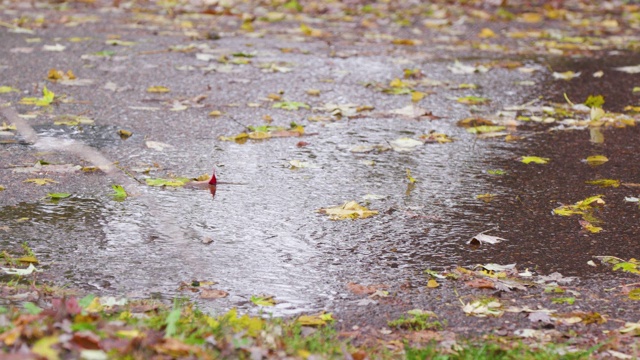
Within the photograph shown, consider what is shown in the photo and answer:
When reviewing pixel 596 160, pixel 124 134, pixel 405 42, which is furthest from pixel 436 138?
pixel 405 42

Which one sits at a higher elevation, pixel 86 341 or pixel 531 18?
pixel 86 341

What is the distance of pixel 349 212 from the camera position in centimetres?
395

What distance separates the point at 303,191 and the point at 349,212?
376 millimetres

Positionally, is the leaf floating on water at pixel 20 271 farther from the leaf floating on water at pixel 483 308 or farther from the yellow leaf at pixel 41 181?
the leaf floating on water at pixel 483 308

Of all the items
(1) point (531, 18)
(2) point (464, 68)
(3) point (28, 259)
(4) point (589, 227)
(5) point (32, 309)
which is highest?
(5) point (32, 309)

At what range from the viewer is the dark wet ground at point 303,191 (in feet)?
10.9

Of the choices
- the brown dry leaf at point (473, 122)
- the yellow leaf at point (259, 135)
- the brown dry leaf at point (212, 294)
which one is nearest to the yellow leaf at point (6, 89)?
the yellow leaf at point (259, 135)

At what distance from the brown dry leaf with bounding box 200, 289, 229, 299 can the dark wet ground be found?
66mm

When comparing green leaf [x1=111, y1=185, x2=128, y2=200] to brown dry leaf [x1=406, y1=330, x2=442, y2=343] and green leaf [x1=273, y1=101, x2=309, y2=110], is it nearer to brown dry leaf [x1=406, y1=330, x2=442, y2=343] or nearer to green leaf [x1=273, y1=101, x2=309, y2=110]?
brown dry leaf [x1=406, y1=330, x2=442, y2=343]

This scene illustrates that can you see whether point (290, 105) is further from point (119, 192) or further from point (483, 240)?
point (483, 240)

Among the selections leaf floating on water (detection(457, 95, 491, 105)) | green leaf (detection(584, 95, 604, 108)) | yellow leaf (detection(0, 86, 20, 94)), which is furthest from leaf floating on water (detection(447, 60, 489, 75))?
yellow leaf (detection(0, 86, 20, 94))

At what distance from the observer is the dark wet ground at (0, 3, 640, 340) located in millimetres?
3316

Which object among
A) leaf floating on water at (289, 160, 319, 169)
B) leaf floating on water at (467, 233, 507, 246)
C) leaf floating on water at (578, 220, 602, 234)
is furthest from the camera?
leaf floating on water at (289, 160, 319, 169)

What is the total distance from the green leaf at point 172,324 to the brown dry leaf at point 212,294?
42 cm
